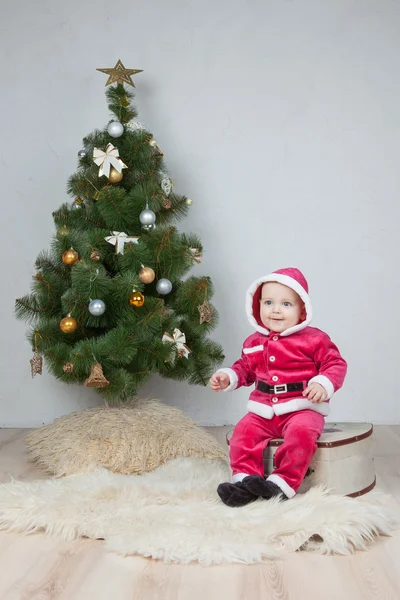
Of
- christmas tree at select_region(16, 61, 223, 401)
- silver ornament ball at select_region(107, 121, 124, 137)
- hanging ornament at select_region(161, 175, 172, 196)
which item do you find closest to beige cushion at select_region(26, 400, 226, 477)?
christmas tree at select_region(16, 61, 223, 401)

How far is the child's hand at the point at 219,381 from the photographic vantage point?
→ 6.93 feet

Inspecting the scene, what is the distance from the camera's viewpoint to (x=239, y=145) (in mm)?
3080

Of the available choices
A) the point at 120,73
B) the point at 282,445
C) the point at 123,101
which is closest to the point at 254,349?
the point at 282,445

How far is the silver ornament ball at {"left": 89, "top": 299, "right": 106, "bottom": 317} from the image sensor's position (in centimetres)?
248

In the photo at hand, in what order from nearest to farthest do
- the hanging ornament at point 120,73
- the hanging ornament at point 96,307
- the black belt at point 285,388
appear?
the black belt at point 285,388 → the hanging ornament at point 96,307 → the hanging ornament at point 120,73

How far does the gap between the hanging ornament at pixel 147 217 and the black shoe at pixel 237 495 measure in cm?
114

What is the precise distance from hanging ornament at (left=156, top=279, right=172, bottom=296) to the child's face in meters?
0.62

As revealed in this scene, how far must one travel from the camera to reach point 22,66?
10.2 ft

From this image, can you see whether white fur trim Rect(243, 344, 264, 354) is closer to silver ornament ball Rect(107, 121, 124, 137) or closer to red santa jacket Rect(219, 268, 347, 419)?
red santa jacket Rect(219, 268, 347, 419)

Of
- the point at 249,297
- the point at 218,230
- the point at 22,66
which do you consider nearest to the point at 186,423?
the point at 249,297

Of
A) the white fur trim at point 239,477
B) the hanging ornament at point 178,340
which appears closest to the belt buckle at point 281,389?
the white fur trim at point 239,477

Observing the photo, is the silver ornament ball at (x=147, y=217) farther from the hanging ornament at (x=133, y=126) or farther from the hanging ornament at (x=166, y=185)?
the hanging ornament at (x=133, y=126)

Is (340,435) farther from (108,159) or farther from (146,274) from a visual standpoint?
(108,159)

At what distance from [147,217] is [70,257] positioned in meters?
0.32
